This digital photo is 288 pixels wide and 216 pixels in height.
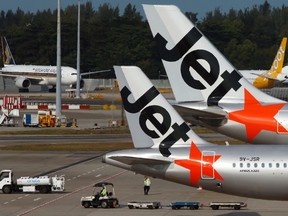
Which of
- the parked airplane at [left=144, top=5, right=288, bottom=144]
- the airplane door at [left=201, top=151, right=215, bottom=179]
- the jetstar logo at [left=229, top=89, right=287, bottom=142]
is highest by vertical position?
the parked airplane at [left=144, top=5, right=288, bottom=144]

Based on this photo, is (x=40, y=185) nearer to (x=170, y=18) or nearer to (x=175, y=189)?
(x=175, y=189)

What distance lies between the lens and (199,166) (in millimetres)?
46344

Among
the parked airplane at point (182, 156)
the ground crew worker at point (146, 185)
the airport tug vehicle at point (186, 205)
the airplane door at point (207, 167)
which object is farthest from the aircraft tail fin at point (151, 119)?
the ground crew worker at point (146, 185)

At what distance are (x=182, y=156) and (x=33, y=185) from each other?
2114 centimetres

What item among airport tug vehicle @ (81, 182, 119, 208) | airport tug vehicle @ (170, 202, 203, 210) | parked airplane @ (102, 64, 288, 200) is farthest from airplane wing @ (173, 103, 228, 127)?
airport tug vehicle @ (81, 182, 119, 208)

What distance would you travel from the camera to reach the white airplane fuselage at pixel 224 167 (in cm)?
4578

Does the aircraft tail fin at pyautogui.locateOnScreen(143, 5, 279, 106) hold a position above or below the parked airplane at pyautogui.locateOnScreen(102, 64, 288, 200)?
above

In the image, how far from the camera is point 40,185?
215ft

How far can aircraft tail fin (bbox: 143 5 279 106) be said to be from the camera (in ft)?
Result: 174

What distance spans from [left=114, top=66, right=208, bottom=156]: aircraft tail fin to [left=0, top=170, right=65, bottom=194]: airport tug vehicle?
1950cm

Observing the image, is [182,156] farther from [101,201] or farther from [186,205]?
[101,201]

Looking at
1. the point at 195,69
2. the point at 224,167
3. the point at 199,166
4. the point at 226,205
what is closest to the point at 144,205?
the point at 226,205

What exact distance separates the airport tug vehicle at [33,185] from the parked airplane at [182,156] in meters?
19.5

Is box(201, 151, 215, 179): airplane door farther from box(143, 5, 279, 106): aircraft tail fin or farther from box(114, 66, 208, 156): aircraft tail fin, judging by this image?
box(143, 5, 279, 106): aircraft tail fin
